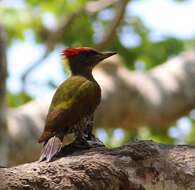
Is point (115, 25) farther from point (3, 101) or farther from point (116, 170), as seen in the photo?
point (116, 170)

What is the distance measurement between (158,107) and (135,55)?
1.54 m

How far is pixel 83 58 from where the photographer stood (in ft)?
15.2

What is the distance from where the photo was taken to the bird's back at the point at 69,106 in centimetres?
386

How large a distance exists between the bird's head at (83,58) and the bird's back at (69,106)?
39 centimetres

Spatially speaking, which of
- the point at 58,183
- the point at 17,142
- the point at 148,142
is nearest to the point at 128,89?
the point at 17,142

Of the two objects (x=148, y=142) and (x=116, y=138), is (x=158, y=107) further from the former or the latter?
(x=148, y=142)

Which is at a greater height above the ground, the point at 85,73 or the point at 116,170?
the point at 85,73

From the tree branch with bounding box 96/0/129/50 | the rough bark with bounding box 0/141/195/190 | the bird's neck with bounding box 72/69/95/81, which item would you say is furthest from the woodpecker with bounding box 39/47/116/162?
the tree branch with bounding box 96/0/129/50

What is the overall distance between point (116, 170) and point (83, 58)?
166 cm

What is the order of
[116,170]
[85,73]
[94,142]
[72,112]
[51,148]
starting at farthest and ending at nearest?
1. [85,73]
2. [72,112]
3. [94,142]
4. [51,148]
5. [116,170]

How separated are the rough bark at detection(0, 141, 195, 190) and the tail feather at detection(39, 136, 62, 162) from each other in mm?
115

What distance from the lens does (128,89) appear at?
6363 mm

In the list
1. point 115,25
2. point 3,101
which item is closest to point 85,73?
point 3,101

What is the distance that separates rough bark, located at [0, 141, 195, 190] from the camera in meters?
2.87
